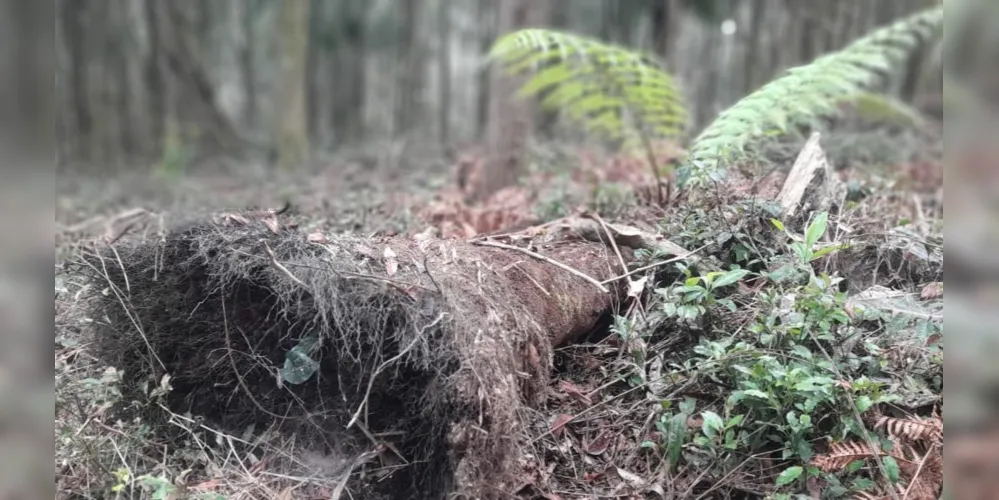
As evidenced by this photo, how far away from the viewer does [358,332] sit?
2.32m

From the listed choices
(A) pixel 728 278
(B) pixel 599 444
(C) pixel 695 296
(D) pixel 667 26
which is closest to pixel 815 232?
(A) pixel 728 278

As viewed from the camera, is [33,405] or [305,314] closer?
[33,405]

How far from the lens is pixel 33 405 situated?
120 centimetres

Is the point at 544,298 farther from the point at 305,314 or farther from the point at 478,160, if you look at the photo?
the point at 478,160

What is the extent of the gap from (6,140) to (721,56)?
20.8 m

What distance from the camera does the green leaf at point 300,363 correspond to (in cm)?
241

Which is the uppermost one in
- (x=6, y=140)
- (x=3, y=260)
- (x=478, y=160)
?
(x=6, y=140)

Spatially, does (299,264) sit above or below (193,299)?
above

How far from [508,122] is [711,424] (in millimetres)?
4835

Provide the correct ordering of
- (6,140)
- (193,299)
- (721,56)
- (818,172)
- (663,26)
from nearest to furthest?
(6,140) → (193,299) → (818,172) → (663,26) → (721,56)

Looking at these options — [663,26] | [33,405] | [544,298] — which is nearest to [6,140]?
[33,405]

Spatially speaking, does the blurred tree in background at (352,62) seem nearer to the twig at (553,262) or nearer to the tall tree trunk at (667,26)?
the tall tree trunk at (667,26)

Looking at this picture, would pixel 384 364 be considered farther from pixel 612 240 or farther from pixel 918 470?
pixel 918 470

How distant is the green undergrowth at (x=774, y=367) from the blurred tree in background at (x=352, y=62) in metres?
3.72
